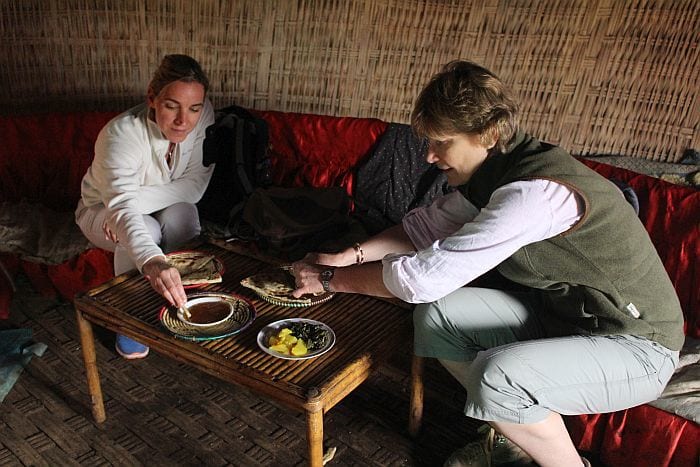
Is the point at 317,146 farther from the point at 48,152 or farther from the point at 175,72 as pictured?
the point at 48,152

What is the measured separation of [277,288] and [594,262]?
2.75ft

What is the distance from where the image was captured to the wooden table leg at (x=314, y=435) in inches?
53.7

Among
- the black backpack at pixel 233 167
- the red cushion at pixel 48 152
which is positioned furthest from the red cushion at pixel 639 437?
the red cushion at pixel 48 152

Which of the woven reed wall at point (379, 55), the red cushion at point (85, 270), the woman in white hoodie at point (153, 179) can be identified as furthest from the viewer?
the red cushion at point (85, 270)

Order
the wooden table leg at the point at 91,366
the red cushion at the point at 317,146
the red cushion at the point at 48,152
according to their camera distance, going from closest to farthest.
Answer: the wooden table leg at the point at 91,366, the red cushion at the point at 317,146, the red cushion at the point at 48,152

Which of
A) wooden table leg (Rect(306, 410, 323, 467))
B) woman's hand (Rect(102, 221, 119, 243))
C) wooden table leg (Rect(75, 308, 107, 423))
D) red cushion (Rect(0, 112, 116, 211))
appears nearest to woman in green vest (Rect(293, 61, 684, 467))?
wooden table leg (Rect(306, 410, 323, 467))

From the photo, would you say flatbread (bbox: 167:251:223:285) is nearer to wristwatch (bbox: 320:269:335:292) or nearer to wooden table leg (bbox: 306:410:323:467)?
wristwatch (bbox: 320:269:335:292)

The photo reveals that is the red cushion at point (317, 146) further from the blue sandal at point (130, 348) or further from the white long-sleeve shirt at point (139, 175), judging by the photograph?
the blue sandal at point (130, 348)

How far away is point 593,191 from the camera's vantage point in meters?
1.37

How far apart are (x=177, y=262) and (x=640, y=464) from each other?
141 cm

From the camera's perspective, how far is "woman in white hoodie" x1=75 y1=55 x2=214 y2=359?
1.87m

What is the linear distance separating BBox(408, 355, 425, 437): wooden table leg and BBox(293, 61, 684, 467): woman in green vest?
259mm

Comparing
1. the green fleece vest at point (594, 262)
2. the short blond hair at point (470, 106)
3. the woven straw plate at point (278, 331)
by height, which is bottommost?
the woven straw plate at point (278, 331)

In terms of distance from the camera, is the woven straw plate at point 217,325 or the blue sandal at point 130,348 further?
the blue sandal at point 130,348
